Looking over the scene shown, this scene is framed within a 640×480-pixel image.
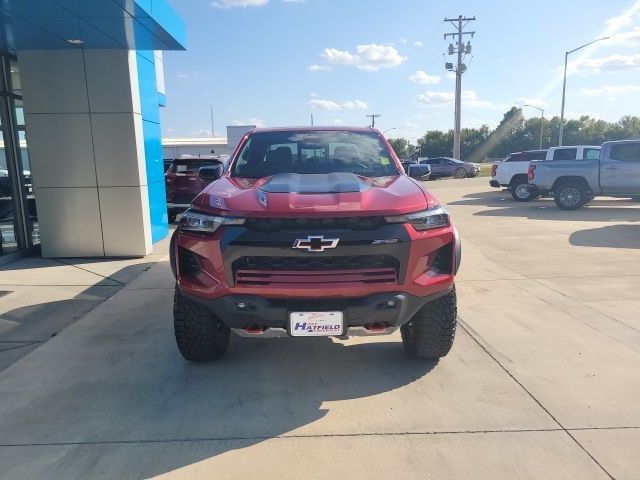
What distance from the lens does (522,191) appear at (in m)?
17.5

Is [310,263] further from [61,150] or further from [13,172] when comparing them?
[13,172]

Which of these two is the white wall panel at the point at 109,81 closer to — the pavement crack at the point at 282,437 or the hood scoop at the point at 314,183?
the hood scoop at the point at 314,183

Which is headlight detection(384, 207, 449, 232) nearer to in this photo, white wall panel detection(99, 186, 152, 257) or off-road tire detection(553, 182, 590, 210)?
white wall panel detection(99, 186, 152, 257)

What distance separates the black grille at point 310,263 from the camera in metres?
3.14

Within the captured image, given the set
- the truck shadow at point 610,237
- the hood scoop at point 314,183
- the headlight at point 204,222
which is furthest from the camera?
the truck shadow at point 610,237

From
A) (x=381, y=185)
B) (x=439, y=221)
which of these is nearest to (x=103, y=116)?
(x=381, y=185)

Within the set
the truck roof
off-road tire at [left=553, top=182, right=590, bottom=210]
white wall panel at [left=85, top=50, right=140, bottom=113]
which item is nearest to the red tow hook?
the truck roof

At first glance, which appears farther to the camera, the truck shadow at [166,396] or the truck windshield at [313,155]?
the truck windshield at [313,155]

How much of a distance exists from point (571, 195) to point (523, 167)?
10.1 ft

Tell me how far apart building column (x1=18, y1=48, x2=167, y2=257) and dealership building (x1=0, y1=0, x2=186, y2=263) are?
15 mm

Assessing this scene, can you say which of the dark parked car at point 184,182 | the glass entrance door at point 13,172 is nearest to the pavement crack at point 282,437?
the glass entrance door at point 13,172

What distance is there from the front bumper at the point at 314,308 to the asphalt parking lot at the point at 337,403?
1.93ft

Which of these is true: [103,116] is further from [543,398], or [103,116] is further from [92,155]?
[543,398]

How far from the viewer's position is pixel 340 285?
10.2 feet
